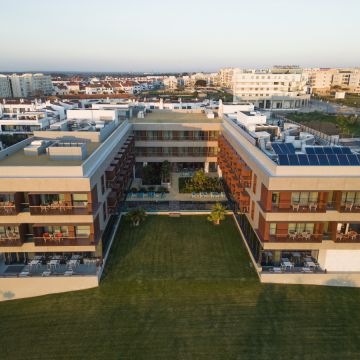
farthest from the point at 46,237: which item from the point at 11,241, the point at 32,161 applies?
the point at 32,161

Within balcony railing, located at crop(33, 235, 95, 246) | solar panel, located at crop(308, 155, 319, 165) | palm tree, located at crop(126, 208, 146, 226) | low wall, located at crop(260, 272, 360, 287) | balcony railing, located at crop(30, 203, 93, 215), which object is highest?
solar panel, located at crop(308, 155, 319, 165)

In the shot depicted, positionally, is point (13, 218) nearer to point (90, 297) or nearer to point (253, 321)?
point (90, 297)

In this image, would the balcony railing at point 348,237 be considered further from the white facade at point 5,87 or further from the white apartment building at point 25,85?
the white facade at point 5,87

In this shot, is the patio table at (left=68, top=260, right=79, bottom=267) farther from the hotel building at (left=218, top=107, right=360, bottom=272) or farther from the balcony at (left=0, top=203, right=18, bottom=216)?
the hotel building at (left=218, top=107, right=360, bottom=272)

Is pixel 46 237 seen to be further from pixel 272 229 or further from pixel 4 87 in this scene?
pixel 4 87

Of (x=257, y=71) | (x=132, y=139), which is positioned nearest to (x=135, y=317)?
(x=132, y=139)

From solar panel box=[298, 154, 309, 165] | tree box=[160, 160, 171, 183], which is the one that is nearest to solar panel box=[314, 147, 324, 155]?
solar panel box=[298, 154, 309, 165]

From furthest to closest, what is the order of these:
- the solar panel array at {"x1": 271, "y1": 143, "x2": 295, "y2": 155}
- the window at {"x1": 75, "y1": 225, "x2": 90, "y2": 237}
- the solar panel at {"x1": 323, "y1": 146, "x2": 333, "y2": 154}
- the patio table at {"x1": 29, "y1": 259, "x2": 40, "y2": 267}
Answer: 1. the solar panel array at {"x1": 271, "y1": 143, "x2": 295, "y2": 155}
2. the solar panel at {"x1": 323, "y1": 146, "x2": 333, "y2": 154}
3. the patio table at {"x1": 29, "y1": 259, "x2": 40, "y2": 267}
4. the window at {"x1": 75, "y1": 225, "x2": 90, "y2": 237}
